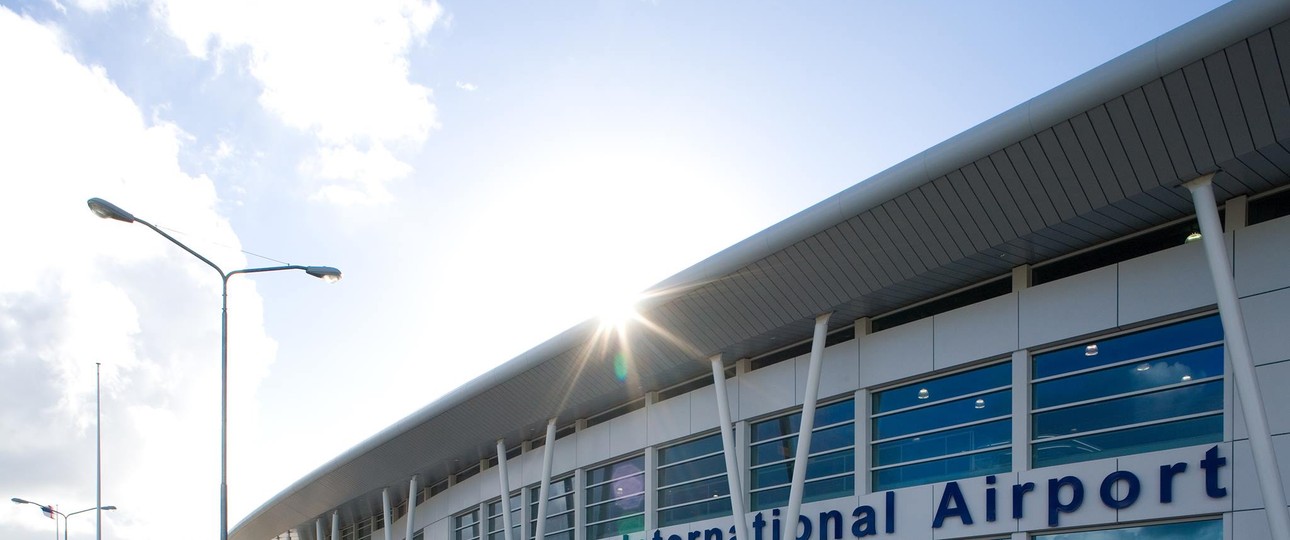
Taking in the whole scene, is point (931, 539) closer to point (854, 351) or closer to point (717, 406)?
point (854, 351)

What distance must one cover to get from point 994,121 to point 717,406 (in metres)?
11.8

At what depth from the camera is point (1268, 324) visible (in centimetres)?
1756

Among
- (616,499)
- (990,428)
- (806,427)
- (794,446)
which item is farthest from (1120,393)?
(616,499)

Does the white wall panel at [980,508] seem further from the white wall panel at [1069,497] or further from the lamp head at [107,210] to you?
the lamp head at [107,210]

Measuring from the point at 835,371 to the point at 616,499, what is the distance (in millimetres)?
9864

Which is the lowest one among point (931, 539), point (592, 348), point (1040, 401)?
point (931, 539)

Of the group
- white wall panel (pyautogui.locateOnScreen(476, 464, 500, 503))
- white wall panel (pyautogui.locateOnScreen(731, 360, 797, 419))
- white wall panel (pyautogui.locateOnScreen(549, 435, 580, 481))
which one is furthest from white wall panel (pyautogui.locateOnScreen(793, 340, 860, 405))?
white wall panel (pyautogui.locateOnScreen(476, 464, 500, 503))

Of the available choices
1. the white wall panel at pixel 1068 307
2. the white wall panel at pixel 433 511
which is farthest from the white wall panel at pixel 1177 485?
the white wall panel at pixel 433 511

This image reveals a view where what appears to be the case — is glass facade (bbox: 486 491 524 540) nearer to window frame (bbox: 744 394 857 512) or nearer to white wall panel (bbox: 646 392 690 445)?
white wall panel (bbox: 646 392 690 445)

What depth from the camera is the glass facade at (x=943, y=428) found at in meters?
21.7

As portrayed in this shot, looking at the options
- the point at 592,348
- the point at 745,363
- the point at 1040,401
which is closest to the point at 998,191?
the point at 1040,401

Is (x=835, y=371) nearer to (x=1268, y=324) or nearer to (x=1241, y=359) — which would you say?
(x=1268, y=324)

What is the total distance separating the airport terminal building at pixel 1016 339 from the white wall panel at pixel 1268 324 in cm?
3

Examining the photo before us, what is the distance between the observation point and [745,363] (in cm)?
2791
